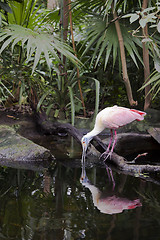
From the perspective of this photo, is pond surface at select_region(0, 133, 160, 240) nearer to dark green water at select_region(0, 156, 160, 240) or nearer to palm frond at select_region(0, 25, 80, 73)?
dark green water at select_region(0, 156, 160, 240)

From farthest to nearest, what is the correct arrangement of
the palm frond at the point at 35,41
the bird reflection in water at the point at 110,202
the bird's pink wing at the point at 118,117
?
the palm frond at the point at 35,41 < the bird's pink wing at the point at 118,117 < the bird reflection in water at the point at 110,202

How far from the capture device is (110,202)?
1.59 meters

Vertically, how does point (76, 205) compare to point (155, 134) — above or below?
above

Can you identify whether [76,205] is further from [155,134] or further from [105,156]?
[155,134]

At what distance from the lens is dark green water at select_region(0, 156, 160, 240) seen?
3.95 ft

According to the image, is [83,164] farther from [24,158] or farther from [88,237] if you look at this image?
[88,237]

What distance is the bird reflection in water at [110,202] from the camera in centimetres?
148

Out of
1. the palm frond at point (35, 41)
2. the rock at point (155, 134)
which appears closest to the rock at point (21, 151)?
the palm frond at point (35, 41)

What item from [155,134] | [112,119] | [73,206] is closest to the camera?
[73,206]

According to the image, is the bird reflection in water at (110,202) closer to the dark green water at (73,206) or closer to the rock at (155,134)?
the dark green water at (73,206)

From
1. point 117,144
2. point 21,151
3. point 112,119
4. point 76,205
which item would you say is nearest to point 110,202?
point 76,205

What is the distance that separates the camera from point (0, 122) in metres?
3.53

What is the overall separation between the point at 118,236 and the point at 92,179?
2.73ft

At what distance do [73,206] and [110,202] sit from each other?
0.20 meters
